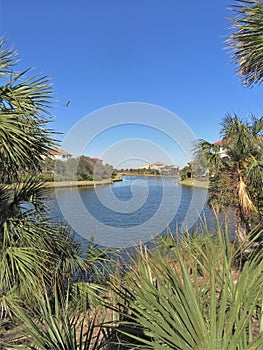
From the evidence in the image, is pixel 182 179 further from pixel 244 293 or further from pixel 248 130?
pixel 244 293

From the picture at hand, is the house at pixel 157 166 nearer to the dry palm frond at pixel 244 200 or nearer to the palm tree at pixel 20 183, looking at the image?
the dry palm frond at pixel 244 200

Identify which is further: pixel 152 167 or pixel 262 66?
pixel 152 167

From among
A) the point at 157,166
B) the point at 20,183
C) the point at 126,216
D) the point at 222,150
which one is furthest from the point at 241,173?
the point at 157,166

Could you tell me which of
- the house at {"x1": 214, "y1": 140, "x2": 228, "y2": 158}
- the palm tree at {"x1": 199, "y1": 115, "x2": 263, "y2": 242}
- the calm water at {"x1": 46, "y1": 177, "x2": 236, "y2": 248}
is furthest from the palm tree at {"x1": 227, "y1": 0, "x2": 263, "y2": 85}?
the house at {"x1": 214, "y1": 140, "x2": 228, "y2": 158}

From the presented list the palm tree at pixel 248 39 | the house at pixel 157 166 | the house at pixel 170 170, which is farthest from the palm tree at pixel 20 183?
the house at pixel 157 166

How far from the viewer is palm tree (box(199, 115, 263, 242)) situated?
23.1 feet

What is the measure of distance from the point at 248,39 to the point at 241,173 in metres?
4.31

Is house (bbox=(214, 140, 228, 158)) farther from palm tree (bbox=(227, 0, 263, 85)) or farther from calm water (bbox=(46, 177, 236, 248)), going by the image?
palm tree (bbox=(227, 0, 263, 85))

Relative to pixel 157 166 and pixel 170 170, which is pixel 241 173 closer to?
pixel 170 170

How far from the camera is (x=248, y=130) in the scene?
756 cm

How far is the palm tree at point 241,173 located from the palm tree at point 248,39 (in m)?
3.27

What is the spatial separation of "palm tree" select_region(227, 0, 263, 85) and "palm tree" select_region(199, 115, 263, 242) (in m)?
3.27

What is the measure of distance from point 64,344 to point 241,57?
4.06 m

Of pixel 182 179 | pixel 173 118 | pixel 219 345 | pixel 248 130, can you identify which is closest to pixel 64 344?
pixel 219 345
